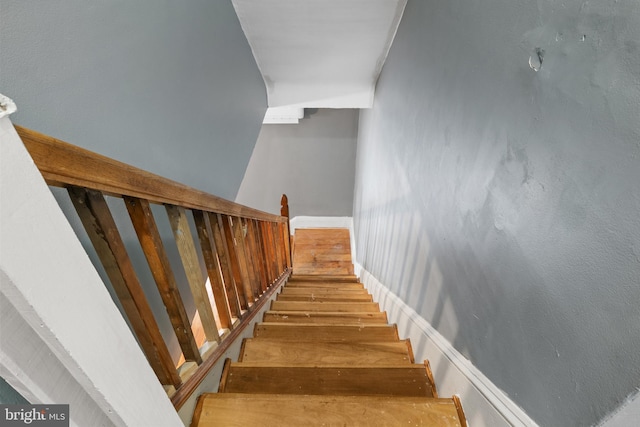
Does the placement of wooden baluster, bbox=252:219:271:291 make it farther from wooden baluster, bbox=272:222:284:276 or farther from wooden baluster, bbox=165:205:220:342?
wooden baluster, bbox=165:205:220:342

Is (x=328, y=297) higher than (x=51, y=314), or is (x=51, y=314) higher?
(x=51, y=314)

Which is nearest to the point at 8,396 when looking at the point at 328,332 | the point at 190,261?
the point at 190,261

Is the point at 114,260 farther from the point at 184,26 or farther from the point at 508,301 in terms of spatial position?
the point at 184,26

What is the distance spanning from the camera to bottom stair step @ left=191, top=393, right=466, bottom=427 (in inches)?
34.6

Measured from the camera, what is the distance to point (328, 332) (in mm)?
1621

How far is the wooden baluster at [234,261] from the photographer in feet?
4.49

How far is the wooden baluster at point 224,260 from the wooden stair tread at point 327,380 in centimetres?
29

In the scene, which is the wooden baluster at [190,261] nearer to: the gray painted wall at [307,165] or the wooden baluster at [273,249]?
the wooden baluster at [273,249]

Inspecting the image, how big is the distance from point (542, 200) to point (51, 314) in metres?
0.88

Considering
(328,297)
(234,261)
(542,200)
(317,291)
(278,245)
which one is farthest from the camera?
(278,245)

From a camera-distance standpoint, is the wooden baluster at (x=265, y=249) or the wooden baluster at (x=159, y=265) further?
the wooden baluster at (x=265, y=249)

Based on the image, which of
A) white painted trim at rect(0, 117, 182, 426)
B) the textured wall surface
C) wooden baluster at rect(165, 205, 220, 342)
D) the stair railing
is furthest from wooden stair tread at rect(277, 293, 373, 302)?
white painted trim at rect(0, 117, 182, 426)

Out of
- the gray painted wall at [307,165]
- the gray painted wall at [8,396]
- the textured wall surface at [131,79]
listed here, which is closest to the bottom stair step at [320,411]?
the gray painted wall at [8,396]

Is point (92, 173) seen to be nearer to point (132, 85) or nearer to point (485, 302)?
point (132, 85)
